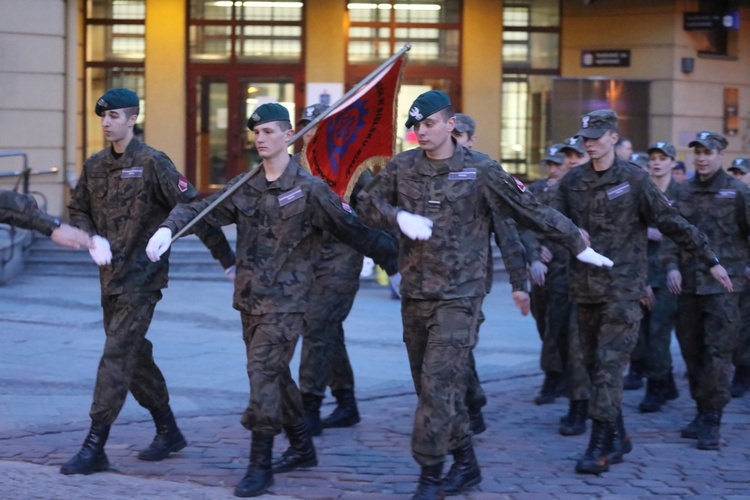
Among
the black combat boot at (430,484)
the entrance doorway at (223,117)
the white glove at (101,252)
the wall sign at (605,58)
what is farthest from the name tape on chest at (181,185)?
the wall sign at (605,58)

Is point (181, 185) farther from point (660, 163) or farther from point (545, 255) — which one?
point (660, 163)

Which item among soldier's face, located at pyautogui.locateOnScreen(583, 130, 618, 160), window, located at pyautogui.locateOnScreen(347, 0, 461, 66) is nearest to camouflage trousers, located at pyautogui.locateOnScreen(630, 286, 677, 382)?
soldier's face, located at pyautogui.locateOnScreen(583, 130, 618, 160)

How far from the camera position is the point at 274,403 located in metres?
6.76

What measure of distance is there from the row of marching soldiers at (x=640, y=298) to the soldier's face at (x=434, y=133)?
137 cm

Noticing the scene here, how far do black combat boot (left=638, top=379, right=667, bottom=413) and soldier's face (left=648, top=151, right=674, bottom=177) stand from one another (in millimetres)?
1703

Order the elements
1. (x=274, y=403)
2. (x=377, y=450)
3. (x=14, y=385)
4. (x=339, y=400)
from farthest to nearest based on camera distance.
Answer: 1. (x=14, y=385)
2. (x=339, y=400)
3. (x=377, y=450)
4. (x=274, y=403)

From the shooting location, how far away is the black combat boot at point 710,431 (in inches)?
319

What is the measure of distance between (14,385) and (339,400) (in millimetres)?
2755

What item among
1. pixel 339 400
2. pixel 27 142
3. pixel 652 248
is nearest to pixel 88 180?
pixel 339 400

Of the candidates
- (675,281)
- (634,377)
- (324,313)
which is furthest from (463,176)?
(634,377)

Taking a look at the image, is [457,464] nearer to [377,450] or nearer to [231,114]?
[377,450]

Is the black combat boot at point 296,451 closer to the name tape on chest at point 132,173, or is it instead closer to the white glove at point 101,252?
the white glove at point 101,252

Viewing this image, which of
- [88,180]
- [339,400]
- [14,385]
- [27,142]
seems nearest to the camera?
[88,180]

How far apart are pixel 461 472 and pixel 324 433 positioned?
1.70 meters
